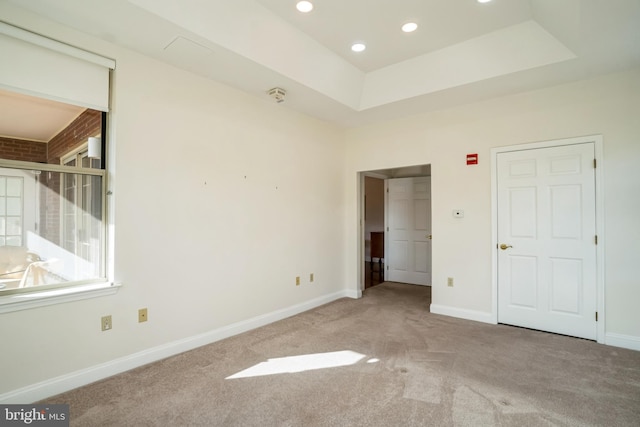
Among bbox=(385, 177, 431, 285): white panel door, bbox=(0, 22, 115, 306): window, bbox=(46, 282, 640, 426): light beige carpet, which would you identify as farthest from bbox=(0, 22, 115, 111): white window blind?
bbox=(385, 177, 431, 285): white panel door

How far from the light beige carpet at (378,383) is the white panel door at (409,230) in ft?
7.60

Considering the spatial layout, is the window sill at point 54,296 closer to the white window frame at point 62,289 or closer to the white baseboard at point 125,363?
the white window frame at point 62,289

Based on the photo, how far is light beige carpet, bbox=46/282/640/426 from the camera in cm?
204

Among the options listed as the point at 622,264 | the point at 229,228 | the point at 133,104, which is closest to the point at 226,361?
the point at 229,228

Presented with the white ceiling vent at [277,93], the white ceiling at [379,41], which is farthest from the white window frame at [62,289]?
the white ceiling vent at [277,93]

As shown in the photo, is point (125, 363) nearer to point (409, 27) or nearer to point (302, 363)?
point (302, 363)

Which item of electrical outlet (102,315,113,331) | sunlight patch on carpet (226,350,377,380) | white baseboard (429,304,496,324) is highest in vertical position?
electrical outlet (102,315,113,331)

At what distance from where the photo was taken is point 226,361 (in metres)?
2.84

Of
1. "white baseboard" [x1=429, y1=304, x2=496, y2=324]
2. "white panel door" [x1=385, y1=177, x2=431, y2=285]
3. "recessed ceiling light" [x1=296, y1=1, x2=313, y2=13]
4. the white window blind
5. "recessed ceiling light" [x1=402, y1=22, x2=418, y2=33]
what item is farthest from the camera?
"white panel door" [x1=385, y1=177, x2=431, y2=285]

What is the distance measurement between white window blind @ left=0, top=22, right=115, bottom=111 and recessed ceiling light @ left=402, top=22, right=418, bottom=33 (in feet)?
8.51

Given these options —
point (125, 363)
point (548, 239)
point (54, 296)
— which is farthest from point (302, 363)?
point (548, 239)

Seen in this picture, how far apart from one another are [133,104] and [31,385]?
2233 millimetres

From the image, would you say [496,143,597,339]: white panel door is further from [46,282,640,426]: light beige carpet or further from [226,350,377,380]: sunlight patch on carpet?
[226,350,377,380]: sunlight patch on carpet

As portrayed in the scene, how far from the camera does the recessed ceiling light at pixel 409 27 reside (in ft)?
9.70
